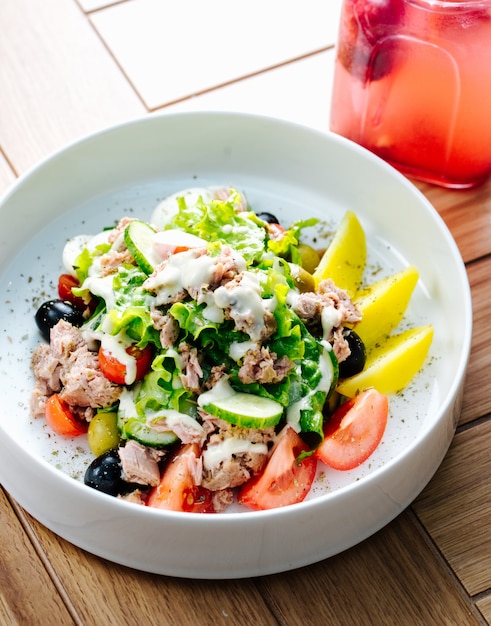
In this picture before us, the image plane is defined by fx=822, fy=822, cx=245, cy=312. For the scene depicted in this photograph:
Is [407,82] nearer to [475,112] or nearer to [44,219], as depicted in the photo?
[475,112]

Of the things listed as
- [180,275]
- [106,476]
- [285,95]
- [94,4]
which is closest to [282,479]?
[106,476]

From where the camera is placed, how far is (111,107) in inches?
80.7

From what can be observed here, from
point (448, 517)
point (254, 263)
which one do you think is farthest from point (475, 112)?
point (448, 517)

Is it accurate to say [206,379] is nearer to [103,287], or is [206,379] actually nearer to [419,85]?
[103,287]

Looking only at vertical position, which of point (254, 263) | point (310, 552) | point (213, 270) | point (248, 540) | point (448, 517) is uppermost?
point (213, 270)

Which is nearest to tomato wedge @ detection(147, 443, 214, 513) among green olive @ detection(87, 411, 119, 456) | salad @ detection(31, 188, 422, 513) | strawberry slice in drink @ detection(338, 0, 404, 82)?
salad @ detection(31, 188, 422, 513)

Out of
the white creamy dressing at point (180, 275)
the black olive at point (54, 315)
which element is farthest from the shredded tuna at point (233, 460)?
the black olive at point (54, 315)

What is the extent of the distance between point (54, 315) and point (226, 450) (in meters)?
0.45

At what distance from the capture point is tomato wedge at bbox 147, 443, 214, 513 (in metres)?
1.37

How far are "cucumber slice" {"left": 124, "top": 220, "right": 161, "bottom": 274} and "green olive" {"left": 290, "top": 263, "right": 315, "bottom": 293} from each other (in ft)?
0.86

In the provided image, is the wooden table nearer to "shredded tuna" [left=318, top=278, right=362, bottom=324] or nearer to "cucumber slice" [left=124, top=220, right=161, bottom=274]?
"shredded tuna" [left=318, top=278, right=362, bottom=324]

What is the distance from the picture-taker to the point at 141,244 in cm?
159

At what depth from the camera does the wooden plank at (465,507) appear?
1398mm

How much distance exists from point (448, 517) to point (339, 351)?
35cm
